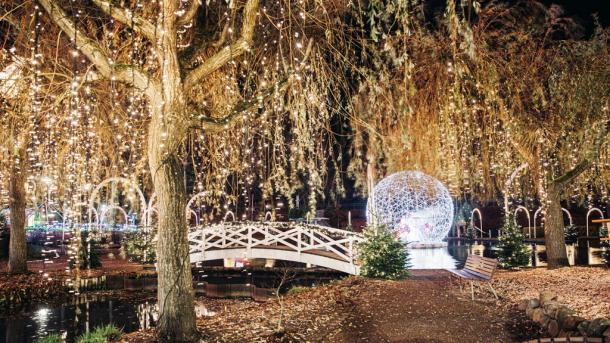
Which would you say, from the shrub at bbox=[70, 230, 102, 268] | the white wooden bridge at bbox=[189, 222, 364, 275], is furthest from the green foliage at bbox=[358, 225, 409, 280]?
the shrub at bbox=[70, 230, 102, 268]

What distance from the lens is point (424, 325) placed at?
6.51 m

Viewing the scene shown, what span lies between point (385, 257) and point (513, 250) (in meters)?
4.94

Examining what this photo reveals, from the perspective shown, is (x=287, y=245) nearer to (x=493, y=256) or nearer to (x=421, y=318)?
(x=493, y=256)

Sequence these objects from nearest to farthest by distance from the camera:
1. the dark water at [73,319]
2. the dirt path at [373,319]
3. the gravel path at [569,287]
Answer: the dirt path at [373,319] → the gravel path at [569,287] → the dark water at [73,319]

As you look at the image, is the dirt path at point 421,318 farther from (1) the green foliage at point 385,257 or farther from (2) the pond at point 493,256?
(2) the pond at point 493,256

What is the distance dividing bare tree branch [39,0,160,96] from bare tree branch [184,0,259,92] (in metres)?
0.51

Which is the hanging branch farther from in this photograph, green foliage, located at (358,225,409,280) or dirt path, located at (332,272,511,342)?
green foliage, located at (358,225,409,280)

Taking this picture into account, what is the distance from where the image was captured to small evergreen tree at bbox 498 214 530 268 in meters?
13.5

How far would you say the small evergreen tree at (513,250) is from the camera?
1352cm

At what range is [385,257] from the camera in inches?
426

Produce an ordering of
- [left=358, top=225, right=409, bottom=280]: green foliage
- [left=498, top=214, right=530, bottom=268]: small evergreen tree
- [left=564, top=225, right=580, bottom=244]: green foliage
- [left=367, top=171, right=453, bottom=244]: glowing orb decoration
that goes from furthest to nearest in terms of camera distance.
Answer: [left=564, top=225, right=580, bottom=244]: green foliage < [left=367, top=171, right=453, bottom=244]: glowing orb decoration < [left=498, top=214, right=530, bottom=268]: small evergreen tree < [left=358, top=225, right=409, bottom=280]: green foliage

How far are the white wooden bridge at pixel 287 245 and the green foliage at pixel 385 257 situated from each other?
1.73 meters

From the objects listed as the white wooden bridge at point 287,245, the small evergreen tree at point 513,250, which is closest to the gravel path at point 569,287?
the small evergreen tree at point 513,250

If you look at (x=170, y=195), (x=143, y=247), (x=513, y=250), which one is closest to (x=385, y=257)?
(x=513, y=250)
